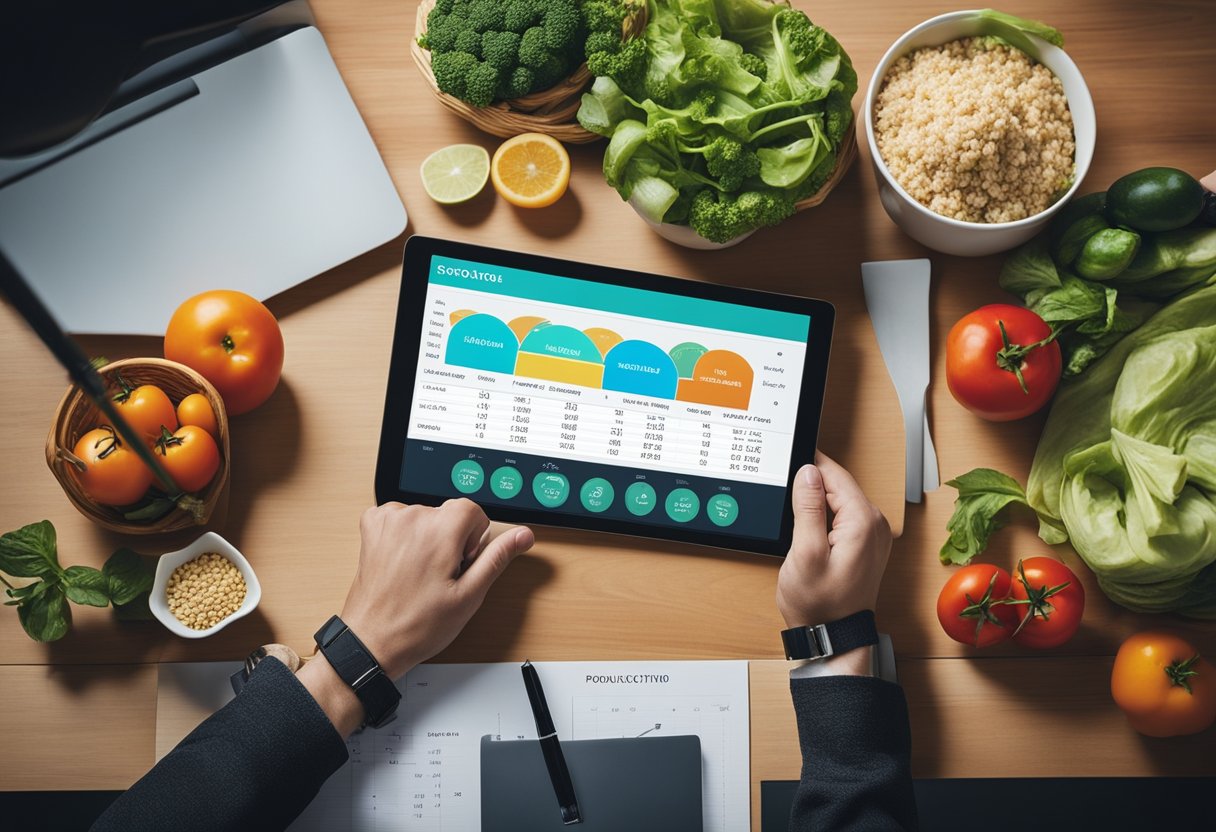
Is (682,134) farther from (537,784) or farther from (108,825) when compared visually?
(108,825)

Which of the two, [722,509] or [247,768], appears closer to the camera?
[247,768]

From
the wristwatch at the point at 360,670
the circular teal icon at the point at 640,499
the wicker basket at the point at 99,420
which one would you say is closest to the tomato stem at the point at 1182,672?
the circular teal icon at the point at 640,499

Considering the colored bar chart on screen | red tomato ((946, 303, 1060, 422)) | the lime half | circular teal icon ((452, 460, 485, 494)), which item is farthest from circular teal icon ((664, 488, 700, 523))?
the lime half

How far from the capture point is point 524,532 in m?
0.96

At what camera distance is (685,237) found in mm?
990

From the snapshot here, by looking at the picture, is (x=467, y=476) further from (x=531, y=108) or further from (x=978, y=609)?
(x=978, y=609)

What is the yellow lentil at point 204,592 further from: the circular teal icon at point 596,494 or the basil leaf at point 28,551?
the circular teal icon at point 596,494

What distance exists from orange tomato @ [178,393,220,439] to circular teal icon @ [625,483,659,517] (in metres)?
0.47

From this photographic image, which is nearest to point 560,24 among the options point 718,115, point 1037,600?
point 718,115

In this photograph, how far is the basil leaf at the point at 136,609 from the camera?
95cm

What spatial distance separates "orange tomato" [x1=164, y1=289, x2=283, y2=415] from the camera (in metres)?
0.92

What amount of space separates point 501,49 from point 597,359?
1.17 feet

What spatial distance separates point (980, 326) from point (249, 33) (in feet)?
3.01

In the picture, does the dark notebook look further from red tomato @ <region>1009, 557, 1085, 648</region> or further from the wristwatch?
red tomato @ <region>1009, 557, 1085, 648</region>
